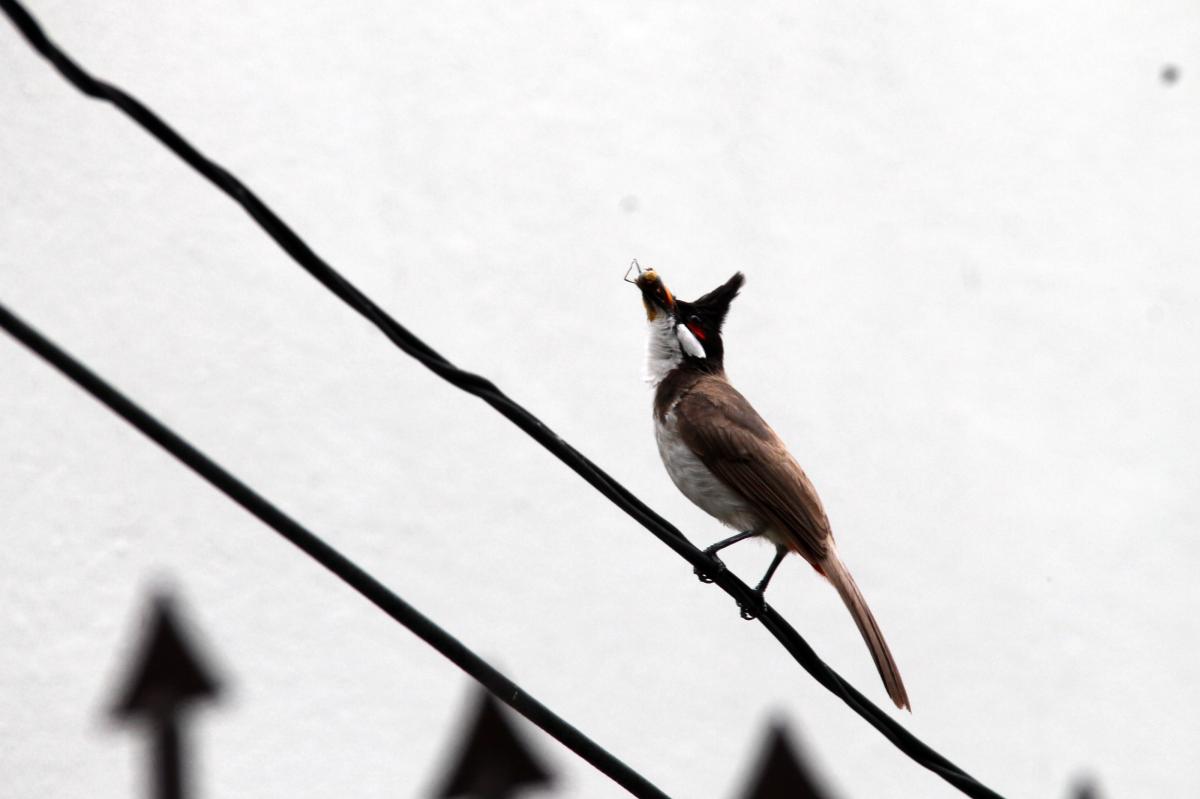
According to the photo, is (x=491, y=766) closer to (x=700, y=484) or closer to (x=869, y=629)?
(x=869, y=629)

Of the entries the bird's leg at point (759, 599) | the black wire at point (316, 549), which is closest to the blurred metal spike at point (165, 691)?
the black wire at point (316, 549)

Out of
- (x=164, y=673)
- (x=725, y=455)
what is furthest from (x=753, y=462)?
(x=164, y=673)

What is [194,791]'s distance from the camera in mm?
1360

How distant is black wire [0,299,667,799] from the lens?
1474mm

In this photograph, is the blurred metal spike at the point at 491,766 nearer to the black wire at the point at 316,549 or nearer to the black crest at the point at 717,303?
the black wire at the point at 316,549

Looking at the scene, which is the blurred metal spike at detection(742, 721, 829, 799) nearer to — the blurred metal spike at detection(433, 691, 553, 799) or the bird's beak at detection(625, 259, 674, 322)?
the blurred metal spike at detection(433, 691, 553, 799)

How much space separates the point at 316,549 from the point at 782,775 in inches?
24.3

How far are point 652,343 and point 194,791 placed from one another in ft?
8.11

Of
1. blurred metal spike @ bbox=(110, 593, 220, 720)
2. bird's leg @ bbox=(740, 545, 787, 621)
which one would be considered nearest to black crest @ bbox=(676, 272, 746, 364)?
bird's leg @ bbox=(740, 545, 787, 621)

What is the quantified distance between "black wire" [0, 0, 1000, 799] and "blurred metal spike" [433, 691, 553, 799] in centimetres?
52

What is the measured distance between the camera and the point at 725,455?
3.33 metres

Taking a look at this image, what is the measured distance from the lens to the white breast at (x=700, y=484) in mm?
3340

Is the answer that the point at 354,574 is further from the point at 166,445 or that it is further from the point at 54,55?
the point at 54,55

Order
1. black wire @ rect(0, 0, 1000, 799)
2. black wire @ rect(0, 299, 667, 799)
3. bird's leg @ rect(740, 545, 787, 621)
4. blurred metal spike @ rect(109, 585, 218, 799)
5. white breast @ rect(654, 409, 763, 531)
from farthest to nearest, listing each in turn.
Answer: white breast @ rect(654, 409, 763, 531) < bird's leg @ rect(740, 545, 787, 621) < black wire @ rect(0, 0, 1000, 799) < black wire @ rect(0, 299, 667, 799) < blurred metal spike @ rect(109, 585, 218, 799)
